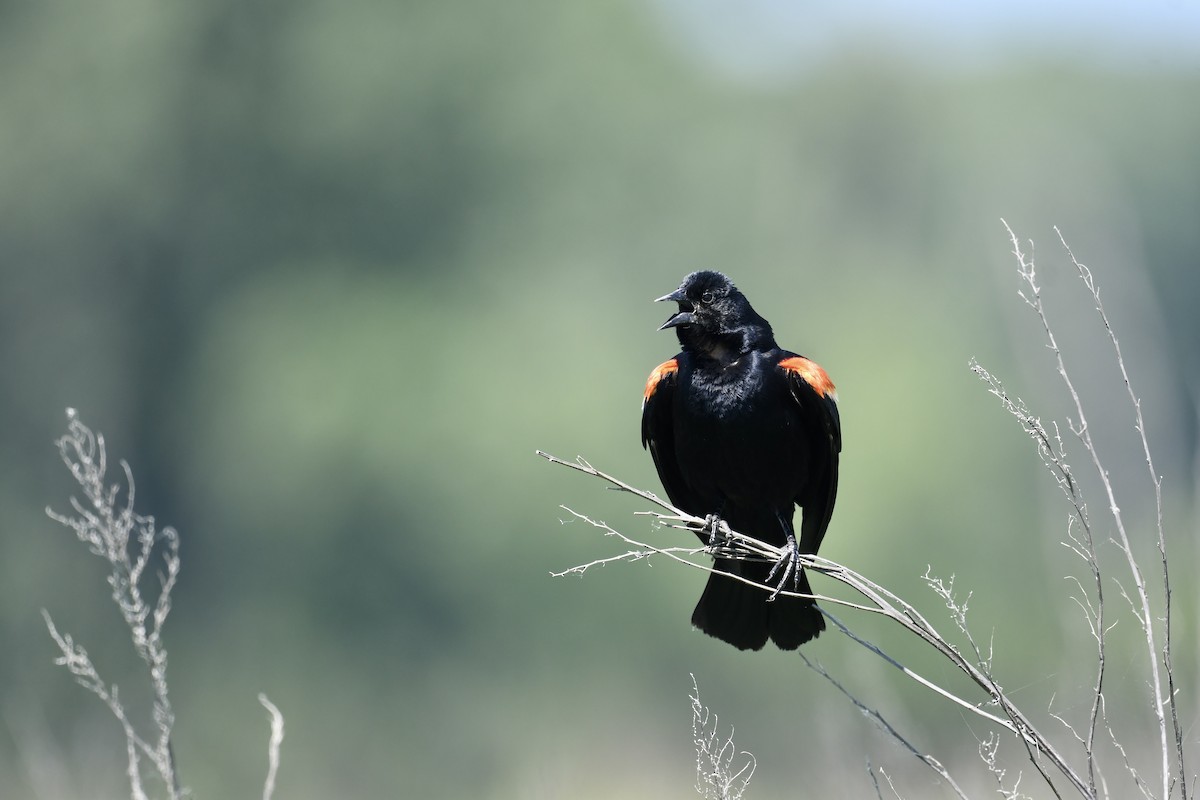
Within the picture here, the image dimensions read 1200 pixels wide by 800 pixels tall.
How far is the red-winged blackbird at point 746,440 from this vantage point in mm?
4453

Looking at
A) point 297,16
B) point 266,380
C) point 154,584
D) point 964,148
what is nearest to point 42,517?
point 154,584

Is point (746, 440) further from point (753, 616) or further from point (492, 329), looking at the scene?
point (492, 329)

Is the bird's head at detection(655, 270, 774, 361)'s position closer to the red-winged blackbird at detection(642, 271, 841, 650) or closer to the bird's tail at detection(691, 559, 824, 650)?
the red-winged blackbird at detection(642, 271, 841, 650)

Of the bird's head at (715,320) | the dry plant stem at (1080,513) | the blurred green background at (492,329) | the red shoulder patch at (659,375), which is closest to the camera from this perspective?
the dry plant stem at (1080,513)

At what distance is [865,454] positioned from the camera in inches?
800

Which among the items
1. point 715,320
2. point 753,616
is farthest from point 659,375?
point 753,616

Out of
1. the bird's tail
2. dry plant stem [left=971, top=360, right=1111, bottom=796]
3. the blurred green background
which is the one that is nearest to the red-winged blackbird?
the bird's tail

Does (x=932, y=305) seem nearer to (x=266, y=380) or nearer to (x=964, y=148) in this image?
(x=964, y=148)

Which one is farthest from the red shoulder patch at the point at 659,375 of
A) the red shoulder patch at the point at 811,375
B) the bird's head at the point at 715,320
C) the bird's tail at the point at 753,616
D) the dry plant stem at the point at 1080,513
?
the dry plant stem at the point at 1080,513

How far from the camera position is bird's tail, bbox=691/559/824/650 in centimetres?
440

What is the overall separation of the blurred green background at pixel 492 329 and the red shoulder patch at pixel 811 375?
12.2 m

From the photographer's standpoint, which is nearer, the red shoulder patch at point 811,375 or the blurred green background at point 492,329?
the red shoulder patch at point 811,375

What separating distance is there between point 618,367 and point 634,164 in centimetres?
612

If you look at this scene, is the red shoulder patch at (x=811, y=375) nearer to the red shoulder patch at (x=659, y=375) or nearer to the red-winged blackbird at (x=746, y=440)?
the red-winged blackbird at (x=746, y=440)
